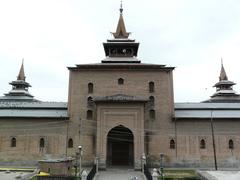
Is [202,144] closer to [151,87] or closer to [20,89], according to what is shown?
[151,87]

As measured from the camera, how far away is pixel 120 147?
3575 centimetres

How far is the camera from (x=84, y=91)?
35750 mm

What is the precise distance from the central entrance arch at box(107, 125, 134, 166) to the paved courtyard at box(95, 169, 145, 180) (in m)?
4.11

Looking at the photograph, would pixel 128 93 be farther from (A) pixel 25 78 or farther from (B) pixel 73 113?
(A) pixel 25 78

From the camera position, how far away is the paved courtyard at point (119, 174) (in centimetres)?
2578

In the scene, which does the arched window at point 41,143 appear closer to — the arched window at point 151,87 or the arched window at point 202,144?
the arched window at point 151,87

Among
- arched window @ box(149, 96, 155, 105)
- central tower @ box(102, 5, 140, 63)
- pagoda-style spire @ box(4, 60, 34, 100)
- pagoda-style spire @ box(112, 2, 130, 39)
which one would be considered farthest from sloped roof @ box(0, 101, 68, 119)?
pagoda-style spire @ box(4, 60, 34, 100)

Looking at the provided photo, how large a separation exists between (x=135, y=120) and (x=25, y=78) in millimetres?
39527

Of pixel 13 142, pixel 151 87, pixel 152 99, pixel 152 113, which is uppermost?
pixel 151 87

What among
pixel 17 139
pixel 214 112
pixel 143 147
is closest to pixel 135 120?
pixel 143 147

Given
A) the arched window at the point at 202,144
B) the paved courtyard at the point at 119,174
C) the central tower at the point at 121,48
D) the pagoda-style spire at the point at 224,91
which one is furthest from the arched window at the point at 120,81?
the pagoda-style spire at the point at 224,91

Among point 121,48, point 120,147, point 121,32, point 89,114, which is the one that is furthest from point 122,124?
point 121,32

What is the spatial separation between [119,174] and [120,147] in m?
7.87

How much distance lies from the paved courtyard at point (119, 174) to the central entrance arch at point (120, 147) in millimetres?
4112
